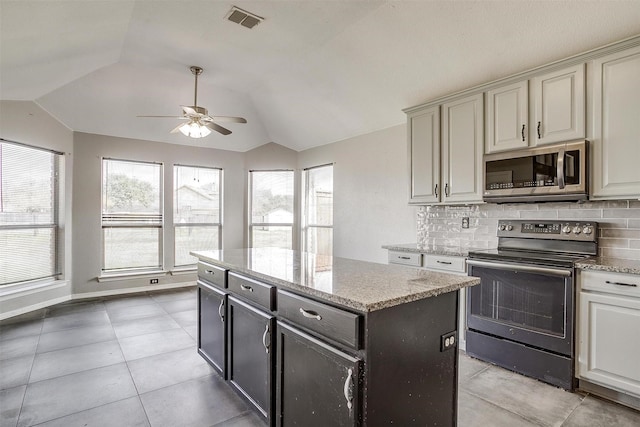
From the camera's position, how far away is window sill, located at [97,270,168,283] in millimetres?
5117

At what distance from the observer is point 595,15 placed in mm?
2322

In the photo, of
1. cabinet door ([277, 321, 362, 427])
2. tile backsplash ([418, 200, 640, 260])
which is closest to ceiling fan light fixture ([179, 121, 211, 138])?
cabinet door ([277, 321, 362, 427])

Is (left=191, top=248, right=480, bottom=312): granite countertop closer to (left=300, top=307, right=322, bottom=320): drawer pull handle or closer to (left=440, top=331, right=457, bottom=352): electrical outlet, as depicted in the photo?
(left=300, top=307, right=322, bottom=320): drawer pull handle

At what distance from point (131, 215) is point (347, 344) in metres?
5.08

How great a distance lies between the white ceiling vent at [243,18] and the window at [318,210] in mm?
2783

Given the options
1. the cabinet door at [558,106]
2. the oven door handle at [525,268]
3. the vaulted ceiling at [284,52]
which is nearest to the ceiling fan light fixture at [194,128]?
the vaulted ceiling at [284,52]

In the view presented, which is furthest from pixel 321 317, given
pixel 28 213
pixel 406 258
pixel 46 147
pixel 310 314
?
pixel 46 147

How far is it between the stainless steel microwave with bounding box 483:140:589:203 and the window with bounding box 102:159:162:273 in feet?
16.1

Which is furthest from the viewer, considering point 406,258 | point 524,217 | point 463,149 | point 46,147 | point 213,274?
point 46,147

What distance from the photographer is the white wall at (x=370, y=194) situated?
14.0 ft

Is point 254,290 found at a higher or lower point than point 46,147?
lower

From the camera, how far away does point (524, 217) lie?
3111mm

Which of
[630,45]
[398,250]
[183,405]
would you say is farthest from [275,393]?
[630,45]

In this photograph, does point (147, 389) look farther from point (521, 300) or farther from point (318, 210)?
point (318, 210)
